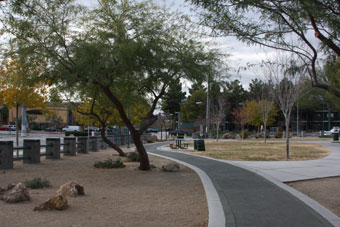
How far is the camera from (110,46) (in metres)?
12.7

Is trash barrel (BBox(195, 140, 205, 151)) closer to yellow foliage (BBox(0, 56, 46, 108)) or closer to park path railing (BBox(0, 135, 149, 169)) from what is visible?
park path railing (BBox(0, 135, 149, 169))

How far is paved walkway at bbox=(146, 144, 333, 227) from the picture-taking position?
20.6ft


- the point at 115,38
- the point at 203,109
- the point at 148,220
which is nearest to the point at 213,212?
the point at 148,220

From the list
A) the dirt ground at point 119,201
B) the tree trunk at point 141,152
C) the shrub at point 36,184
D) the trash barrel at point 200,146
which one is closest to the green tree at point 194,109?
the trash barrel at point 200,146

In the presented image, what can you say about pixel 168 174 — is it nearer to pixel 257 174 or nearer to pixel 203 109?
pixel 257 174

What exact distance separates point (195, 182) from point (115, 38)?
18.5 ft

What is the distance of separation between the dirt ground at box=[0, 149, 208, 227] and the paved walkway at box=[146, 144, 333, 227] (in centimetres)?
58

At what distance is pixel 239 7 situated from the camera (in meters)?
8.44

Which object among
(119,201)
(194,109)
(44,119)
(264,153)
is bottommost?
(119,201)

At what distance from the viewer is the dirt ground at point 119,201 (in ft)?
21.3

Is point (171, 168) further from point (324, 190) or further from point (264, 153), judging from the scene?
point (264, 153)

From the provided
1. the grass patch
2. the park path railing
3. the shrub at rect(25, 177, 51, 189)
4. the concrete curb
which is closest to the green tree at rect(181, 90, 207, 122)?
the grass patch

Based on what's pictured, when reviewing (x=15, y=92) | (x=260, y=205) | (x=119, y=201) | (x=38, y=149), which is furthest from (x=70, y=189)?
(x=15, y=92)

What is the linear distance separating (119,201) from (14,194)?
7.40 ft
